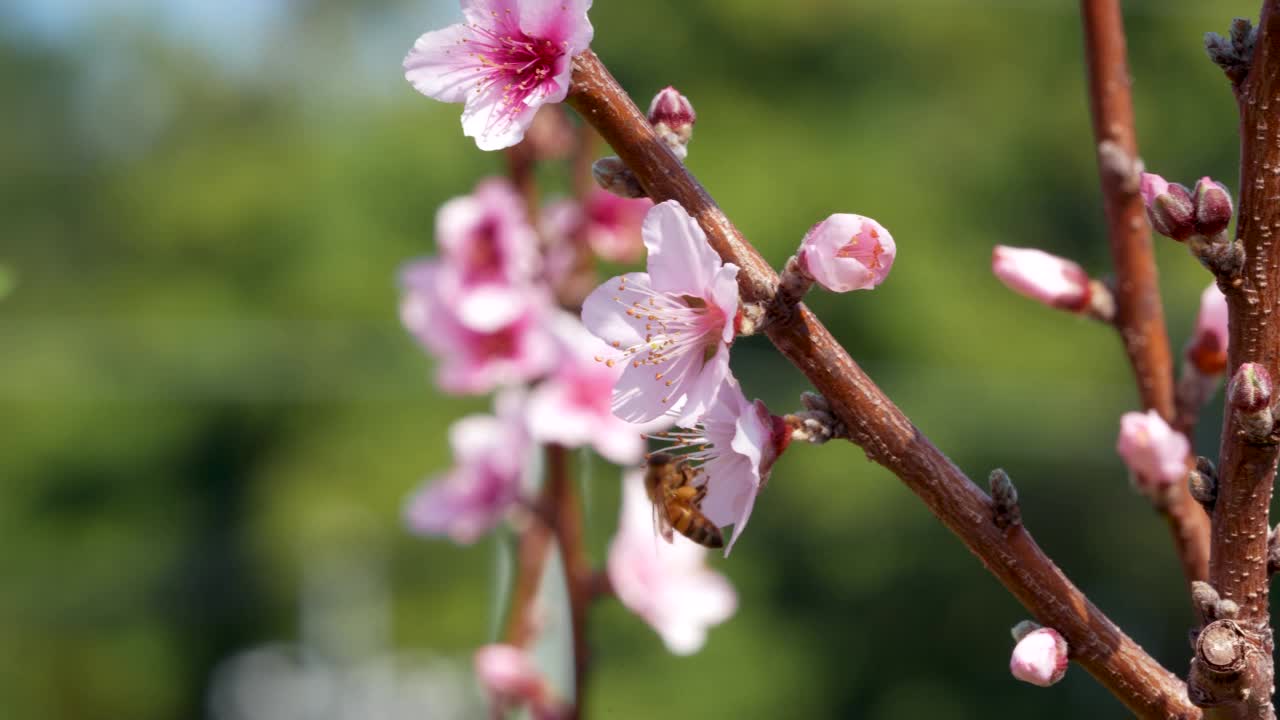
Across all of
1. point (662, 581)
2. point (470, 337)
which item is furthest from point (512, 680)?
point (470, 337)

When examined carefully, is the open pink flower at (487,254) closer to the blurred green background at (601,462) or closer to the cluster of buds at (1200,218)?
the cluster of buds at (1200,218)

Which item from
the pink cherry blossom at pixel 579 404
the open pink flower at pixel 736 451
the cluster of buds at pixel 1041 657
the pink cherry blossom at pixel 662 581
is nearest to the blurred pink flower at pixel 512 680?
the pink cherry blossom at pixel 662 581

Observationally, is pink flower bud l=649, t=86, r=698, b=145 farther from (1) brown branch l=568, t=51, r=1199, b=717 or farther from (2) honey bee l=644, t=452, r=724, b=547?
(2) honey bee l=644, t=452, r=724, b=547

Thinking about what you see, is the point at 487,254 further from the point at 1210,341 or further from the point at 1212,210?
the point at 1212,210

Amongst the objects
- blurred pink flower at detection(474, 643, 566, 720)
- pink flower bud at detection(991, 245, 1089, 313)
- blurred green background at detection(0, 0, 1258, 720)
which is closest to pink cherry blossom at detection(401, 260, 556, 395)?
blurred pink flower at detection(474, 643, 566, 720)

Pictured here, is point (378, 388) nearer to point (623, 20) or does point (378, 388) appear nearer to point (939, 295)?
point (623, 20)

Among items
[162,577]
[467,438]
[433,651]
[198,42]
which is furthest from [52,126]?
[467,438]
